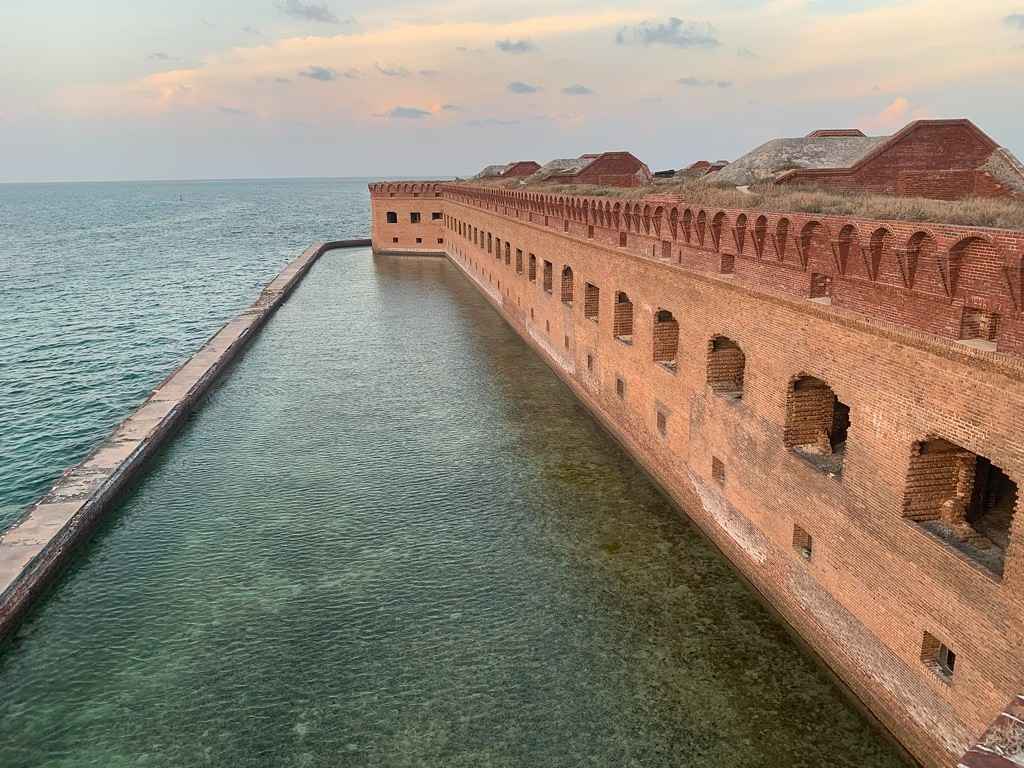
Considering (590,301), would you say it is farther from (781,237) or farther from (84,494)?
(84,494)

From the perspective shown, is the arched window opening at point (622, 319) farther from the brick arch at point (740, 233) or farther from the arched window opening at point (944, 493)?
the arched window opening at point (944, 493)

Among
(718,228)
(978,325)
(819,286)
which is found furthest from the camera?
(718,228)

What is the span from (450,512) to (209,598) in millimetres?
5072

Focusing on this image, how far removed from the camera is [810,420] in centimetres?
1166

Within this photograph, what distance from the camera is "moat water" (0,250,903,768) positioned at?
949 centimetres

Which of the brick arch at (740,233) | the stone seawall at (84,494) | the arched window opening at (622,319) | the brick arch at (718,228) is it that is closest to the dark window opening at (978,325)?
the brick arch at (740,233)

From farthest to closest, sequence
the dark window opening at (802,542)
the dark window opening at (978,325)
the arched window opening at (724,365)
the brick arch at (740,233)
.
Answer: 1. the arched window opening at (724,365)
2. the brick arch at (740,233)
3. the dark window opening at (802,542)
4. the dark window opening at (978,325)

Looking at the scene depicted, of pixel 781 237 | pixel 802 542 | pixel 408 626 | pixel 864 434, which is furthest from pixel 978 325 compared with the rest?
pixel 408 626

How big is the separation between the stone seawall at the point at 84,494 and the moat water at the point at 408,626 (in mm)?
412

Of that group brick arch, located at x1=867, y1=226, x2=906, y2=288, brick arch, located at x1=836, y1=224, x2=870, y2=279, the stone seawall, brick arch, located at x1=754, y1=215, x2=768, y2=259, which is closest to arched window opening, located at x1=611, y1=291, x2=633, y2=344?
brick arch, located at x1=754, y1=215, x2=768, y2=259

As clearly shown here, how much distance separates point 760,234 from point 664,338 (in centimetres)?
532

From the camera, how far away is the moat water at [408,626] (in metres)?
9.49

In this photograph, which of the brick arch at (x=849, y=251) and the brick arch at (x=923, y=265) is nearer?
the brick arch at (x=923, y=265)

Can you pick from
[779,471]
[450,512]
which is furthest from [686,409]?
[450,512]
